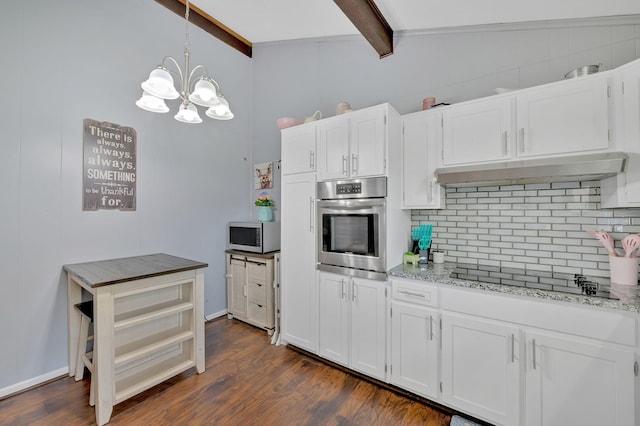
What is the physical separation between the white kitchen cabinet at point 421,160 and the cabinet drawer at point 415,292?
641 mm

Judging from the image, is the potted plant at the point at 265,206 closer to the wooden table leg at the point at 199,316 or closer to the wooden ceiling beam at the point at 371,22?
the wooden table leg at the point at 199,316

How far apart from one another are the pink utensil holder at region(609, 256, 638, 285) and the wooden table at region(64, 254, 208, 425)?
9.37 ft

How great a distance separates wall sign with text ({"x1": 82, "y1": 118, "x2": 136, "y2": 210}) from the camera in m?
2.41

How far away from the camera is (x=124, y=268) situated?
2152mm

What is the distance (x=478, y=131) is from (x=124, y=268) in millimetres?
2923

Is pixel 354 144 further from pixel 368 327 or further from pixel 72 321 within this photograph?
pixel 72 321

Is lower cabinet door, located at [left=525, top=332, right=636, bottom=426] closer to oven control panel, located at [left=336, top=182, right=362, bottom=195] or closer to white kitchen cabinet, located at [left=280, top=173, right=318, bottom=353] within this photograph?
oven control panel, located at [left=336, top=182, right=362, bottom=195]

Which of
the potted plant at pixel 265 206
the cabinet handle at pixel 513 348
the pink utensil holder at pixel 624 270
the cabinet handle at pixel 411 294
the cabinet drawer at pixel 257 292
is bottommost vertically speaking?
the cabinet drawer at pixel 257 292

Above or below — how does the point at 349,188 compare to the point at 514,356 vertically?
above

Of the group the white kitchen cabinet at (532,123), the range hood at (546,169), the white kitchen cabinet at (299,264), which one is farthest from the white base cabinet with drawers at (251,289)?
the white kitchen cabinet at (532,123)

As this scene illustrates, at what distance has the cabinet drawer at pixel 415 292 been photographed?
188 centimetres

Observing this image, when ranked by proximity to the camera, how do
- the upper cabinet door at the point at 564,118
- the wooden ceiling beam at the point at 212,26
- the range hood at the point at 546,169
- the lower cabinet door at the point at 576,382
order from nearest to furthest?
1. the lower cabinet door at the point at 576,382
2. the range hood at the point at 546,169
3. the upper cabinet door at the point at 564,118
4. the wooden ceiling beam at the point at 212,26

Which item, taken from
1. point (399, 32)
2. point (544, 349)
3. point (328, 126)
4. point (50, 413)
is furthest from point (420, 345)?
point (399, 32)

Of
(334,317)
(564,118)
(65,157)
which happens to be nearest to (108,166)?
(65,157)
